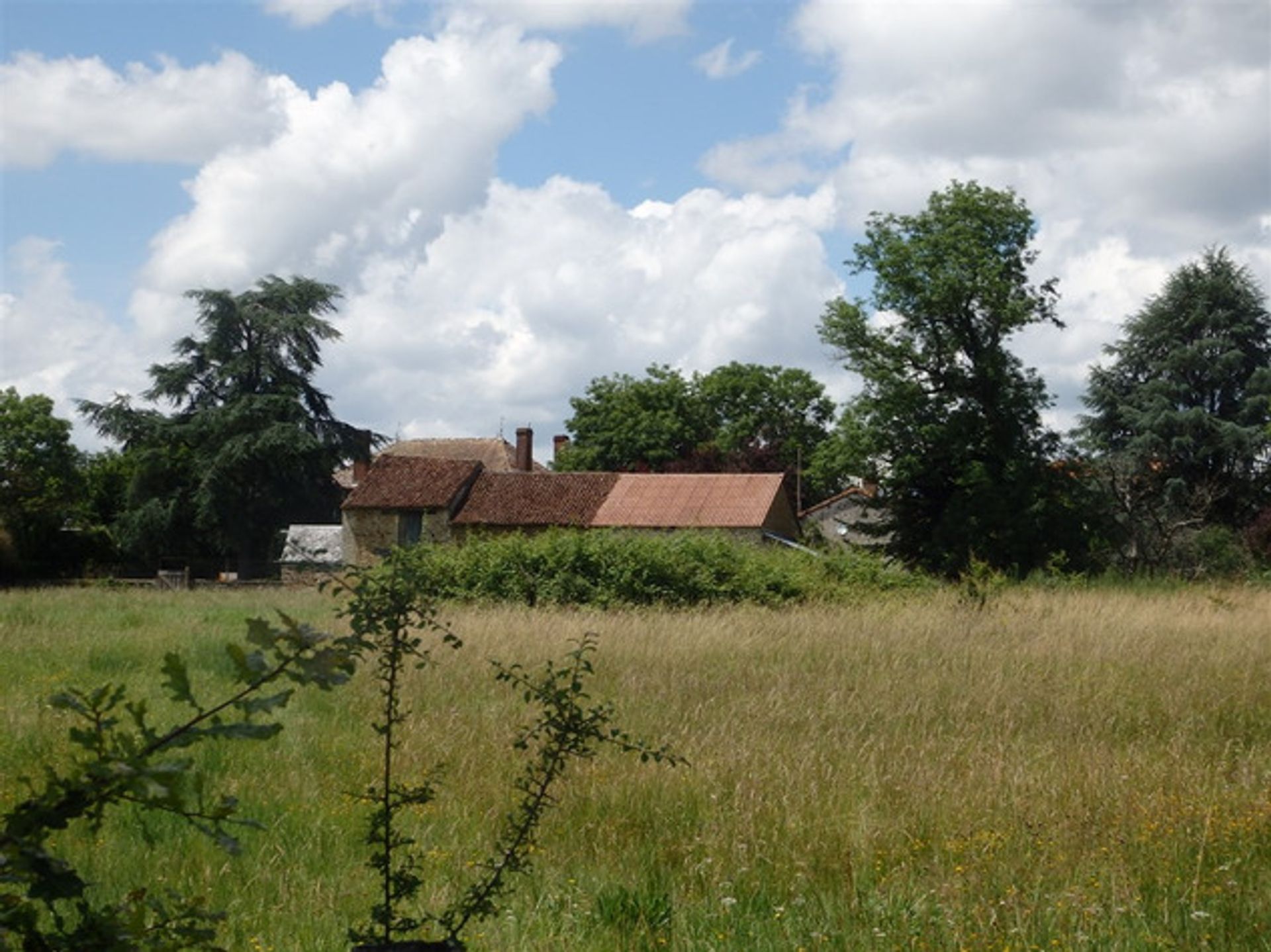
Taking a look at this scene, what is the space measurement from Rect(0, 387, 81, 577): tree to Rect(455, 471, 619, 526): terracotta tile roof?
17297mm

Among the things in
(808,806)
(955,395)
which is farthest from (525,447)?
(808,806)

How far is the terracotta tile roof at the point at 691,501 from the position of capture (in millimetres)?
53031

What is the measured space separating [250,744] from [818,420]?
2866 inches

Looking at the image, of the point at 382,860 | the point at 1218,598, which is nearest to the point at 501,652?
the point at 382,860

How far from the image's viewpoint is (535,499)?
180ft

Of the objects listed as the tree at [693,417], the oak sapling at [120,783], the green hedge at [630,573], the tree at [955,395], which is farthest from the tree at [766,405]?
the oak sapling at [120,783]

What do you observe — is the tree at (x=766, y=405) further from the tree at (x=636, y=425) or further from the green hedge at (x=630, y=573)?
the green hedge at (x=630, y=573)

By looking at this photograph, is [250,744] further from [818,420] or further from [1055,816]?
[818,420]

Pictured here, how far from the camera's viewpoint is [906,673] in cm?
1265

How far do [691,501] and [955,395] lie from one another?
12878mm

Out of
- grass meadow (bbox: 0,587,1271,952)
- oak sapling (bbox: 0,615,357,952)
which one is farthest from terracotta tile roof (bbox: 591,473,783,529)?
oak sapling (bbox: 0,615,357,952)

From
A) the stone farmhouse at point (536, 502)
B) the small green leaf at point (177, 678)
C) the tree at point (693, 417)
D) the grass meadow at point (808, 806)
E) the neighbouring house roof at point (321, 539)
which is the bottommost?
the grass meadow at point (808, 806)

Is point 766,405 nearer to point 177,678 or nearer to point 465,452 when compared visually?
point 465,452

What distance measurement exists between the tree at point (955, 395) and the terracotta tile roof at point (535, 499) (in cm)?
1262
